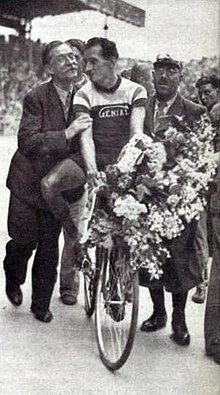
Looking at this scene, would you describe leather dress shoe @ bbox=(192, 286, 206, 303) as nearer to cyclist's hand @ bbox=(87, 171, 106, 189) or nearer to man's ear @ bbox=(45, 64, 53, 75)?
cyclist's hand @ bbox=(87, 171, 106, 189)

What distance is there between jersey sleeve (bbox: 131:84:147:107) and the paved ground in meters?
0.53

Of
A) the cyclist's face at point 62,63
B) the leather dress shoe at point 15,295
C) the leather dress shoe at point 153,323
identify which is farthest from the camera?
the leather dress shoe at point 15,295

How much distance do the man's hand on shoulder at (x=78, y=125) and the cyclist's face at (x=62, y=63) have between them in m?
0.18

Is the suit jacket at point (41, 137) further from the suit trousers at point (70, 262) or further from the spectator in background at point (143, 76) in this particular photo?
the spectator in background at point (143, 76)

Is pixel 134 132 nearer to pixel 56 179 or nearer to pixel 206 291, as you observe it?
pixel 56 179

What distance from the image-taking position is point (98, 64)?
2969mm

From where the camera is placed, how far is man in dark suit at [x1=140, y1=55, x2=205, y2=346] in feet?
9.64

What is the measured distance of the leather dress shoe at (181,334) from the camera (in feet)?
10.1

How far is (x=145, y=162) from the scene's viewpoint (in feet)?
9.32

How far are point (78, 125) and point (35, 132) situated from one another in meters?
0.18

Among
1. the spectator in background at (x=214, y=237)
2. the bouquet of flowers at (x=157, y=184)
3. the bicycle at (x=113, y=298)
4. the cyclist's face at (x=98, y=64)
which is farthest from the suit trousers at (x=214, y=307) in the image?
the cyclist's face at (x=98, y=64)

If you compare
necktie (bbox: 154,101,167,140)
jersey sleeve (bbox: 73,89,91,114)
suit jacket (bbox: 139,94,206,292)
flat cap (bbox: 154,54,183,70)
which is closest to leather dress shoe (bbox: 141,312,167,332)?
suit jacket (bbox: 139,94,206,292)

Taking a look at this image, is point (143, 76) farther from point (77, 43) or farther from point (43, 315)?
point (43, 315)

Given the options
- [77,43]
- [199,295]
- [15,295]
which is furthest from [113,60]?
[15,295]
